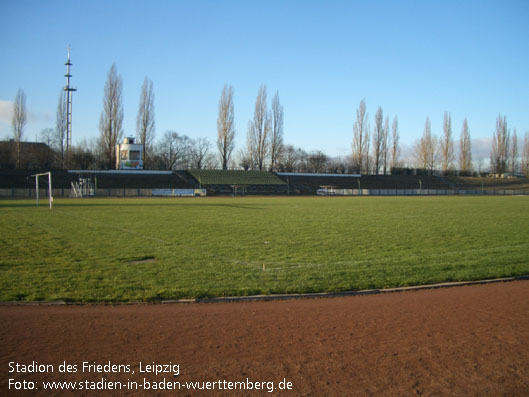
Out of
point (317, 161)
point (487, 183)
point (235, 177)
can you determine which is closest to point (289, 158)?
point (317, 161)

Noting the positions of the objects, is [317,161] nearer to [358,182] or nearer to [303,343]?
[358,182]

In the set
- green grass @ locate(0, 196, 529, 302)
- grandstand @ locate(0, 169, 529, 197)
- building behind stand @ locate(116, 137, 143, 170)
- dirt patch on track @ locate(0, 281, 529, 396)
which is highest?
building behind stand @ locate(116, 137, 143, 170)

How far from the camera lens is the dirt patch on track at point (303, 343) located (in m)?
4.75

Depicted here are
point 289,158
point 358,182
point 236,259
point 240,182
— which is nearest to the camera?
point 236,259

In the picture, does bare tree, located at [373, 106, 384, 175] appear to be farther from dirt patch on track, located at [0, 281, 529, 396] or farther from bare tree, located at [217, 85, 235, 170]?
dirt patch on track, located at [0, 281, 529, 396]

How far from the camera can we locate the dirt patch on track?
475 cm

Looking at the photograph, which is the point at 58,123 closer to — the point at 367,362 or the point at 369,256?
the point at 369,256

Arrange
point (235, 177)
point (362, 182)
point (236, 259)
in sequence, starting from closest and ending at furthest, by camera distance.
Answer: point (236, 259)
point (235, 177)
point (362, 182)

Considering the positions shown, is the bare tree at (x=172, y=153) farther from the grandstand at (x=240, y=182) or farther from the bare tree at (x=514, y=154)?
the bare tree at (x=514, y=154)

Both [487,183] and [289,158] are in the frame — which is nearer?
[487,183]

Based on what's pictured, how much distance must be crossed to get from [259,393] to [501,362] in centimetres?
309

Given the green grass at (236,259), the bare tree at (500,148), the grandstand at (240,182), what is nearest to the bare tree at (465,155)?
the bare tree at (500,148)

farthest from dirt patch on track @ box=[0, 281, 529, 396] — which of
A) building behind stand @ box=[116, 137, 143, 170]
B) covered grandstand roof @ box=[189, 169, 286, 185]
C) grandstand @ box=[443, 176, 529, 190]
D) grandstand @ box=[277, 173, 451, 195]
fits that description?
grandstand @ box=[443, 176, 529, 190]

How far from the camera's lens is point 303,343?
19.0ft
